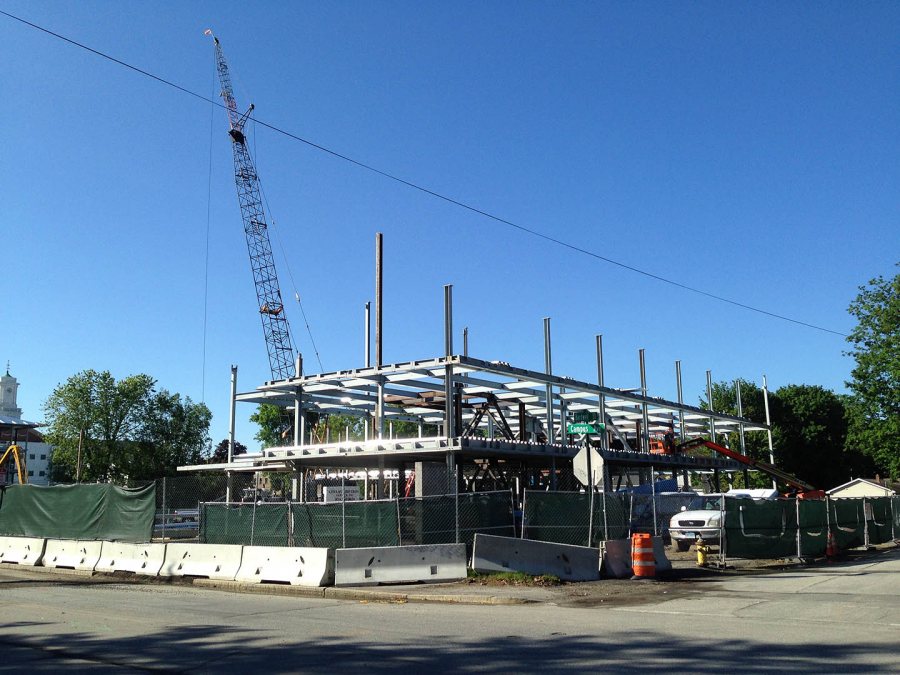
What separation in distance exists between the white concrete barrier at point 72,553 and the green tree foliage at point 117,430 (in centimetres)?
6312

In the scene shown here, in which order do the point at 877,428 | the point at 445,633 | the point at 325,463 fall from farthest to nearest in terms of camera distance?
the point at 877,428
the point at 325,463
the point at 445,633

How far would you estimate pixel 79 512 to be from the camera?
24594 mm

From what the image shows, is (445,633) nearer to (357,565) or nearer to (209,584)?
(357,565)

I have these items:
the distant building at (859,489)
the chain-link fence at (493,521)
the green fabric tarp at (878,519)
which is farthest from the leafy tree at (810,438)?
the chain-link fence at (493,521)

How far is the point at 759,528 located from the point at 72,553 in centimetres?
1934

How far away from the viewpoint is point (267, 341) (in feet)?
302

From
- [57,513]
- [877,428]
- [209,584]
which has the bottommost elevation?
[209,584]

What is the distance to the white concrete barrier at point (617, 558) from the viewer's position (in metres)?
18.3

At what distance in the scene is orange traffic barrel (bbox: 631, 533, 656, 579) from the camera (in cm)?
1782

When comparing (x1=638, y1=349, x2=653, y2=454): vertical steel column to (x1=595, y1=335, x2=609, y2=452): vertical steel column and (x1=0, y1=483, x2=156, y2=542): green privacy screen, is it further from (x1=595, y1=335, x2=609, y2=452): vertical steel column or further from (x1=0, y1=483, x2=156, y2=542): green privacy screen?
(x1=0, y1=483, x2=156, y2=542): green privacy screen

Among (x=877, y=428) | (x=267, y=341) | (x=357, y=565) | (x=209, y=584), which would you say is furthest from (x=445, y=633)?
(x=267, y=341)

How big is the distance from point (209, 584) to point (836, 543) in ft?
59.0

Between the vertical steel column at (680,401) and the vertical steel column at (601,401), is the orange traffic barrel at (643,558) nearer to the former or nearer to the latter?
the vertical steel column at (601,401)

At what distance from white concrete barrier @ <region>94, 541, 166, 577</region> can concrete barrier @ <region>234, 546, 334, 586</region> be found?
3.34 meters
